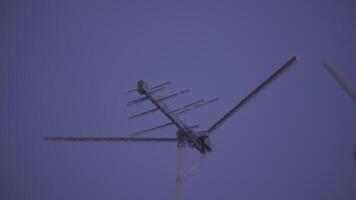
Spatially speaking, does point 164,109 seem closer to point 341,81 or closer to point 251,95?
point 251,95

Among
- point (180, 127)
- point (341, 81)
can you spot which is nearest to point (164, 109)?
point (180, 127)

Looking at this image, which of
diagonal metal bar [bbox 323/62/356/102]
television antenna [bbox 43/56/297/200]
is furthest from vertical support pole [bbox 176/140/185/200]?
diagonal metal bar [bbox 323/62/356/102]

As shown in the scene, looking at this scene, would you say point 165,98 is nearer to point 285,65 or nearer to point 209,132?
point 209,132

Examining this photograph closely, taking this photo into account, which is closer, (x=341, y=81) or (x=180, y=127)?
(x=341, y=81)

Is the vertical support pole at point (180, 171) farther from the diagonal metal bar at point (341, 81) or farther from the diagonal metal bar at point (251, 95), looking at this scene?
the diagonal metal bar at point (341, 81)

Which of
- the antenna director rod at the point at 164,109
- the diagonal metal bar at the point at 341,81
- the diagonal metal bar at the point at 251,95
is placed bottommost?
the diagonal metal bar at the point at 341,81

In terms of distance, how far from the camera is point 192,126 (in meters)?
7.88

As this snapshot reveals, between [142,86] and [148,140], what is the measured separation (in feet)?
8.93

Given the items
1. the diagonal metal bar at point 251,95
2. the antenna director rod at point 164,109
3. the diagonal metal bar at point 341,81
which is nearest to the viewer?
the diagonal metal bar at point 341,81

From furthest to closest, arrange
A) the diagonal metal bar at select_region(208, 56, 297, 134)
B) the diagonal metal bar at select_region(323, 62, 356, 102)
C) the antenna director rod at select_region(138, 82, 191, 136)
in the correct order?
the diagonal metal bar at select_region(208, 56, 297, 134), the antenna director rod at select_region(138, 82, 191, 136), the diagonal metal bar at select_region(323, 62, 356, 102)

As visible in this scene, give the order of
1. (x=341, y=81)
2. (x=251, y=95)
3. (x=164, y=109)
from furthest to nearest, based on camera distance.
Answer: (x=251, y=95)
(x=164, y=109)
(x=341, y=81)

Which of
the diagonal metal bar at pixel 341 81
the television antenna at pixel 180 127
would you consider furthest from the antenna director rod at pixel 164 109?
the diagonal metal bar at pixel 341 81

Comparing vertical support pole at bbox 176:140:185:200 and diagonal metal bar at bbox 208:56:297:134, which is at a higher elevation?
diagonal metal bar at bbox 208:56:297:134

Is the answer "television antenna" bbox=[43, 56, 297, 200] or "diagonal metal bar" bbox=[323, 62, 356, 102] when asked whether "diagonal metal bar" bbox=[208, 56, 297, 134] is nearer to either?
"television antenna" bbox=[43, 56, 297, 200]
